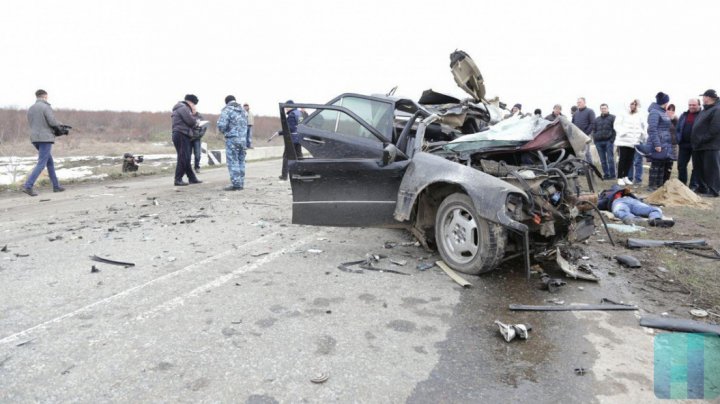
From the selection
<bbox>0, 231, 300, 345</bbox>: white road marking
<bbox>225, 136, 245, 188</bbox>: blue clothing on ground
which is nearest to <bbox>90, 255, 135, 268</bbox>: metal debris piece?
<bbox>0, 231, 300, 345</bbox>: white road marking

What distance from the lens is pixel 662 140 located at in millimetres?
8703

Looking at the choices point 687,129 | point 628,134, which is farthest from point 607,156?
point 687,129

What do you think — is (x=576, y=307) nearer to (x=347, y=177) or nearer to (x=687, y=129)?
(x=347, y=177)

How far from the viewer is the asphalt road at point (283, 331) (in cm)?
242

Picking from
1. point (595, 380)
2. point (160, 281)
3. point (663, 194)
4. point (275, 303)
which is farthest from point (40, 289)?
point (663, 194)

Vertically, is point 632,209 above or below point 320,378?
above

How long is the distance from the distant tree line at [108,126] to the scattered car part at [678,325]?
2579 centimetres

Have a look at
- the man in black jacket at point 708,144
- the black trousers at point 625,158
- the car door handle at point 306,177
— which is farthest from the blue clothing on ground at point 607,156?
the car door handle at point 306,177

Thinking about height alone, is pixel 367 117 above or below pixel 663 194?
above

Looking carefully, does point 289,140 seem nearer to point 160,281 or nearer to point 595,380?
point 160,281

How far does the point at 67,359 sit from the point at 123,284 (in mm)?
1307

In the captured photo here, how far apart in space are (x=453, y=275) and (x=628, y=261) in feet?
6.25

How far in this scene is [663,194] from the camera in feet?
25.3

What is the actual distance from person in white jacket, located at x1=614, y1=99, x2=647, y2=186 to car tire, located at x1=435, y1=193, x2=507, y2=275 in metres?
7.29
